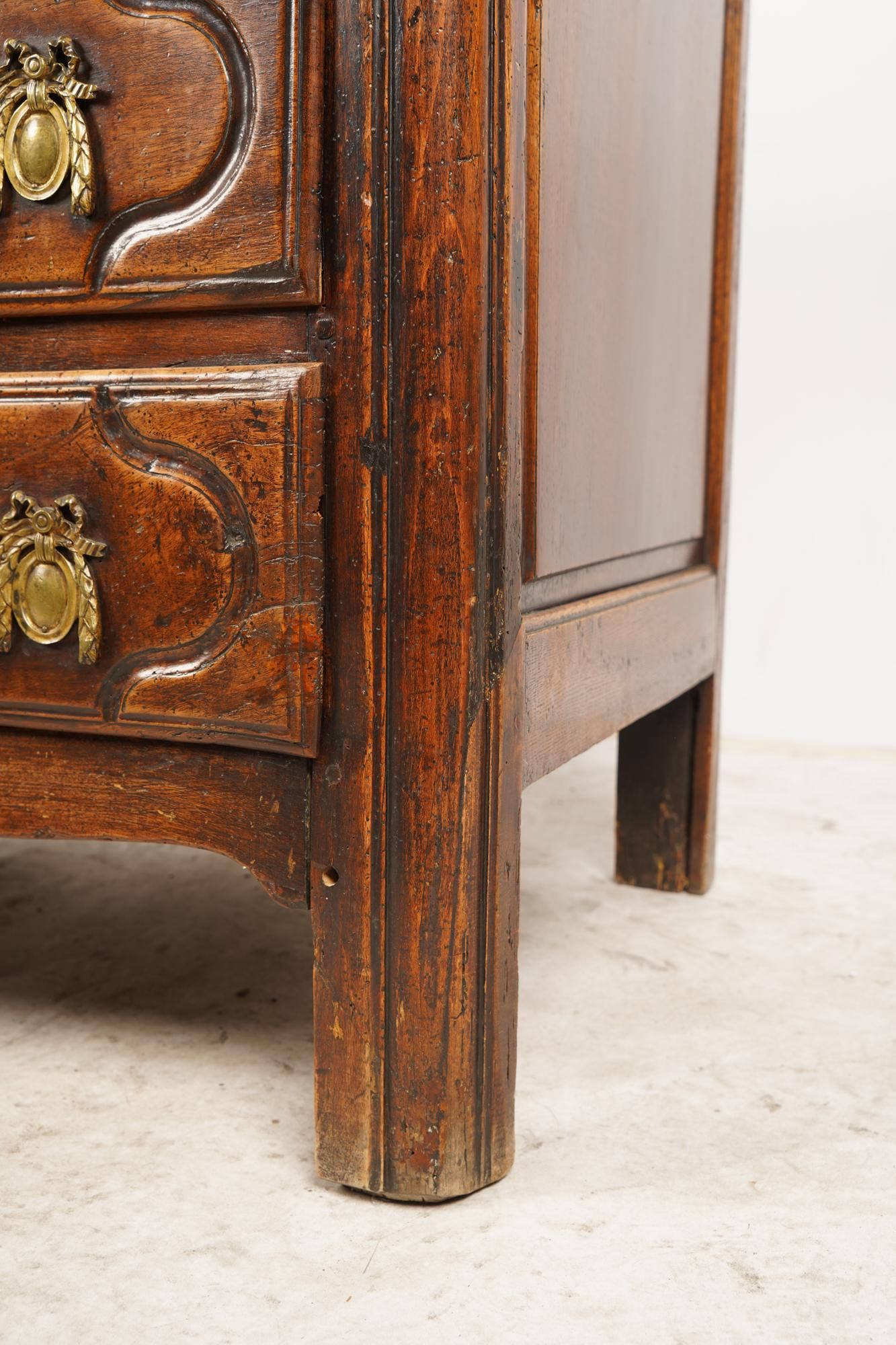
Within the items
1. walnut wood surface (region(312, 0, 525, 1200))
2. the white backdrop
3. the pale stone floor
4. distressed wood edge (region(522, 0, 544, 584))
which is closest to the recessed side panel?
distressed wood edge (region(522, 0, 544, 584))

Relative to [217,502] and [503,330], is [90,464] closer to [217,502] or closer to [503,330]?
[217,502]

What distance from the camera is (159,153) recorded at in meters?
0.80

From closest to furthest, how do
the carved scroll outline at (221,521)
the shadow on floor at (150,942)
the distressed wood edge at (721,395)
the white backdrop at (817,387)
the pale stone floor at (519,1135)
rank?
the pale stone floor at (519,1135) → the carved scroll outline at (221,521) → the shadow on floor at (150,942) → the distressed wood edge at (721,395) → the white backdrop at (817,387)

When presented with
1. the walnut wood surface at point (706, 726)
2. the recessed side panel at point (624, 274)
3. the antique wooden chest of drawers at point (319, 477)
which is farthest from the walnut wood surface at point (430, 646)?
the walnut wood surface at point (706, 726)

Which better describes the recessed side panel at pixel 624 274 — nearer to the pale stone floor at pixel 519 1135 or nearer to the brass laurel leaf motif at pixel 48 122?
the brass laurel leaf motif at pixel 48 122

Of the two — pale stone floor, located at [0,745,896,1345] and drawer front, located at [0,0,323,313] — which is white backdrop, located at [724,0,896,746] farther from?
drawer front, located at [0,0,323,313]

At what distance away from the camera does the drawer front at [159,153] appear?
766 millimetres

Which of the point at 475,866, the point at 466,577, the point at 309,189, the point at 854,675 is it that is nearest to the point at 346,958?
the point at 475,866

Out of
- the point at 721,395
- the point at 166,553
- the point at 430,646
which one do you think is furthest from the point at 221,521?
the point at 721,395

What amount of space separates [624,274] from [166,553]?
0.48 m

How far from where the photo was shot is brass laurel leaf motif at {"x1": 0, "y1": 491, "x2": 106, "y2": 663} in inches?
33.0

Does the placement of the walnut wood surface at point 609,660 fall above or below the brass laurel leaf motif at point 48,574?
below

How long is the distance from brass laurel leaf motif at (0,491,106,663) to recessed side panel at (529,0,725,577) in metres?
0.29

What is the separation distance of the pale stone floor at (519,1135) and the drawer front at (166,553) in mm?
278
